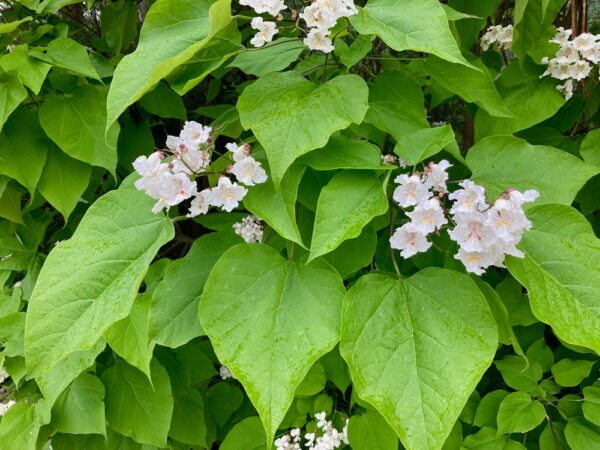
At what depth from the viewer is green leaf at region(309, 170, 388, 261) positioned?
656 millimetres

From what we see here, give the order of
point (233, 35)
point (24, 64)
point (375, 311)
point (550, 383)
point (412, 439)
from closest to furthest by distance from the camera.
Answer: point (412, 439) < point (375, 311) < point (233, 35) < point (24, 64) < point (550, 383)

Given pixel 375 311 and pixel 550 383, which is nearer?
pixel 375 311

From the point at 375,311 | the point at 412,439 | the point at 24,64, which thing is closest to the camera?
the point at 412,439

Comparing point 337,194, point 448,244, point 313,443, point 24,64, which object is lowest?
point 313,443

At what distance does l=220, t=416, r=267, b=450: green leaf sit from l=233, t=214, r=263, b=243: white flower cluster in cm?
44

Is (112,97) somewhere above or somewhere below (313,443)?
above

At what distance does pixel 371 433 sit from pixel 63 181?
0.82 metres

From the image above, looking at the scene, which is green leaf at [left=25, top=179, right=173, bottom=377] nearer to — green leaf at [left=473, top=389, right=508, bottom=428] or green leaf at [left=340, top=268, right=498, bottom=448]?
green leaf at [left=340, top=268, right=498, bottom=448]

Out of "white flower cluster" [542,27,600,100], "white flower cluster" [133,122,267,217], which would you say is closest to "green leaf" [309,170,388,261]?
"white flower cluster" [133,122,267,217]

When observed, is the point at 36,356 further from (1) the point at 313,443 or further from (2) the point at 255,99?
(1) the point at 313,443

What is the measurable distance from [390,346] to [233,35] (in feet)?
1.77

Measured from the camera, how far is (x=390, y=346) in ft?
2.26

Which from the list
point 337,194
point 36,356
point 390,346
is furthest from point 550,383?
point 36,356

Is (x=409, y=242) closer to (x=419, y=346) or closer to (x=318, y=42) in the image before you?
(x=419, y=346)
